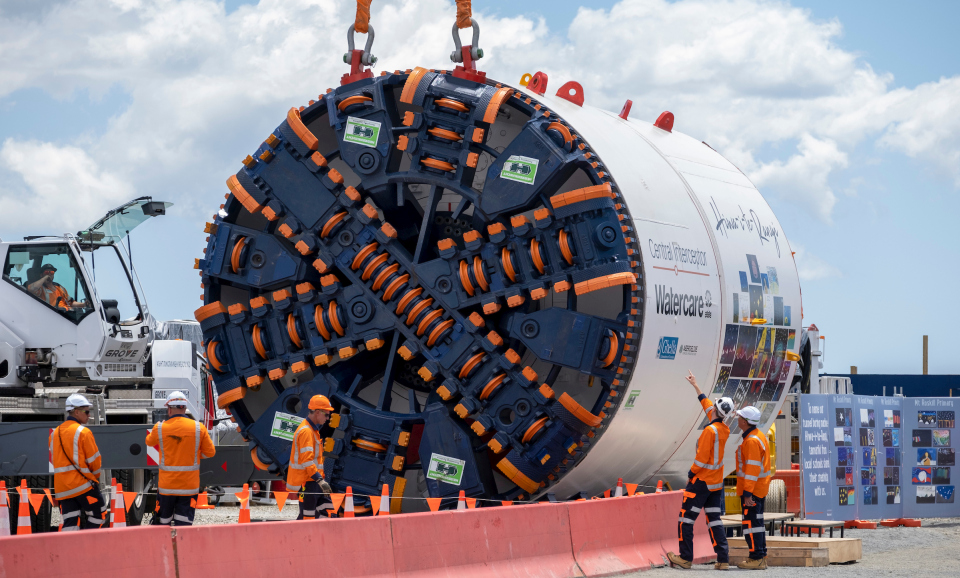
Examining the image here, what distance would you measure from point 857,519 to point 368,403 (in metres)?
7.68

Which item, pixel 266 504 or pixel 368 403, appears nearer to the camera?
pixel 368 403

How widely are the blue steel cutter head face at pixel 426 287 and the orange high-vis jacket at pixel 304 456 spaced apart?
0.86 metres

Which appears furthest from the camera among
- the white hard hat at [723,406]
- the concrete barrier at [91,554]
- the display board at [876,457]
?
the display board at [876,457]

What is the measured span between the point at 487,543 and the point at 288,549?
185 cm

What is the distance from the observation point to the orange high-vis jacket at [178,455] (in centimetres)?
986

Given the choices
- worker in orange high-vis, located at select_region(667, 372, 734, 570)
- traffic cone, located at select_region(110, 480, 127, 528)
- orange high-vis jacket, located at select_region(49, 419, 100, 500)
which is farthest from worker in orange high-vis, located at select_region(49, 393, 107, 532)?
worker in orange high-vis, located at select_region(667, 372, 734, 570)

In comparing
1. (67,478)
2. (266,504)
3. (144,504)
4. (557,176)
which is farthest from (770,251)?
(266,504)

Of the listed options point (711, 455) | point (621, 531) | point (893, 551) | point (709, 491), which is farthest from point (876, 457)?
point (621, 531)

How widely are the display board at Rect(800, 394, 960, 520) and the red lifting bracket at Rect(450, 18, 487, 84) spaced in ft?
21.9

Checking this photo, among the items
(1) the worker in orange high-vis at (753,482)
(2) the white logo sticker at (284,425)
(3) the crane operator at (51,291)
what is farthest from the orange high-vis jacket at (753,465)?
(3) the crane operator at (51,291)

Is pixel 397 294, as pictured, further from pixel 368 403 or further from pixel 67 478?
pixel 67 478

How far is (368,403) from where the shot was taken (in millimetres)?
11562

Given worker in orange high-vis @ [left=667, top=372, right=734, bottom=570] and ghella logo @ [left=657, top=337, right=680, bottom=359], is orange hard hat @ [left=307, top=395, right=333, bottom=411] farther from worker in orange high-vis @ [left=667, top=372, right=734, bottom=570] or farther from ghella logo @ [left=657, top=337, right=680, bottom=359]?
worker in orange high-vis @ [left=667, top=372, right=734, bottom=570]

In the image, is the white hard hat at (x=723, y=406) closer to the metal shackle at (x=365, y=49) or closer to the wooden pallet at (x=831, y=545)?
the wooden pallet at (x=831, y=545)
